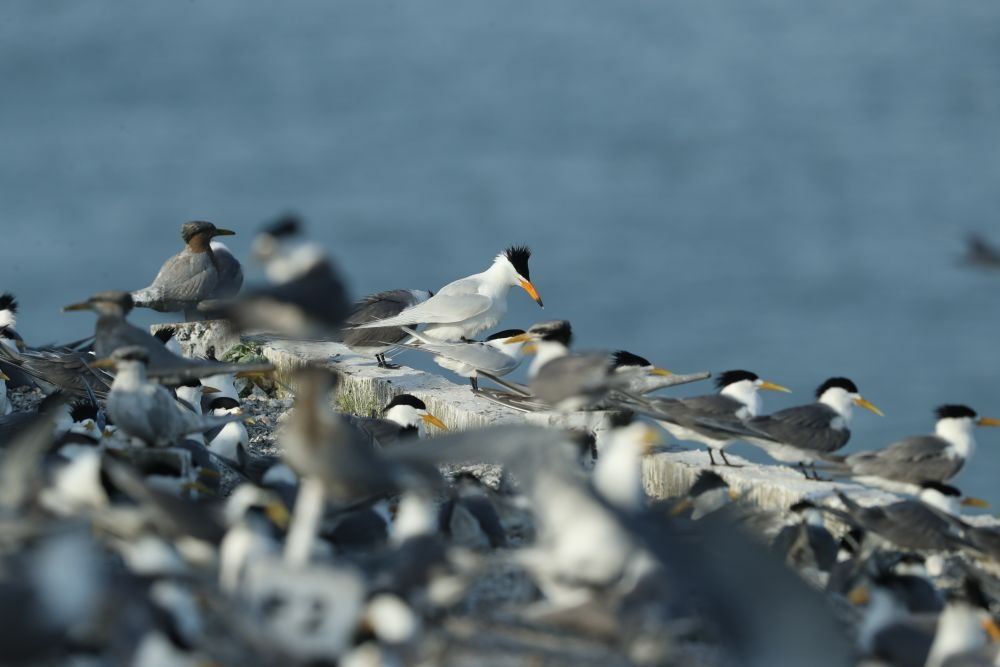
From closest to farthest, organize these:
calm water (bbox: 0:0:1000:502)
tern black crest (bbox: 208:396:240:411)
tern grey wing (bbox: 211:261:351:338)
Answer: tern grey wing (bbox: 211:261:351:338) < tern black crest (bbox: 208:396:240:411) < calm water (bbox: 0:0:1000:502)

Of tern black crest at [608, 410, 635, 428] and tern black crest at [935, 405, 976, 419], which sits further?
tern black crest at [935, 405, 976, 419]

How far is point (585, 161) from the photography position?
3356 centimetres

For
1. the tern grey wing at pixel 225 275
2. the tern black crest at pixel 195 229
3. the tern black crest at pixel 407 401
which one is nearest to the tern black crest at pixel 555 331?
the tern black crest at pixel 407 401

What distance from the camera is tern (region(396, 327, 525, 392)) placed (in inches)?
398

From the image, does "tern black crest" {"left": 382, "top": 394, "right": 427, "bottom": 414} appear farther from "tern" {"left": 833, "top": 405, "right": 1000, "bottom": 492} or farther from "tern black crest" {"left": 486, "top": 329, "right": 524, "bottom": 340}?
"tern" {"left": 833, "top": 405, "right": 1000, "bottom": 492}

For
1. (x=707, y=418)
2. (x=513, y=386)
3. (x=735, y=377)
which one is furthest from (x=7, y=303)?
(x=707, y=418)

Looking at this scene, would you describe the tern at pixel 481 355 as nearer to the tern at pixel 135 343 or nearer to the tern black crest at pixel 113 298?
the tern at pixel 135 343

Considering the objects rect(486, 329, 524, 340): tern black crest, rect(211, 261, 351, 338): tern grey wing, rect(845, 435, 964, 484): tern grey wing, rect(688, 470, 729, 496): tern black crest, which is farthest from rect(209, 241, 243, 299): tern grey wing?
rect(211, 261, 351, 338): tern grey wing

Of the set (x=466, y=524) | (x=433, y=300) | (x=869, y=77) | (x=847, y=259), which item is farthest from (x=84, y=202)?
(x=466, y=524)

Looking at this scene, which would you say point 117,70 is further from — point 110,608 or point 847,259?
point 110,608

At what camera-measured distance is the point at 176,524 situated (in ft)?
19.8

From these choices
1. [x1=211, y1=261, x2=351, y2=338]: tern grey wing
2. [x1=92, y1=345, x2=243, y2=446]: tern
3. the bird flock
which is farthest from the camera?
[x1=92, y1=345, x2=243, y2=446]: tern

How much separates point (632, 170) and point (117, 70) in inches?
502

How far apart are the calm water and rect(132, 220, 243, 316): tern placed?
42.5ft
